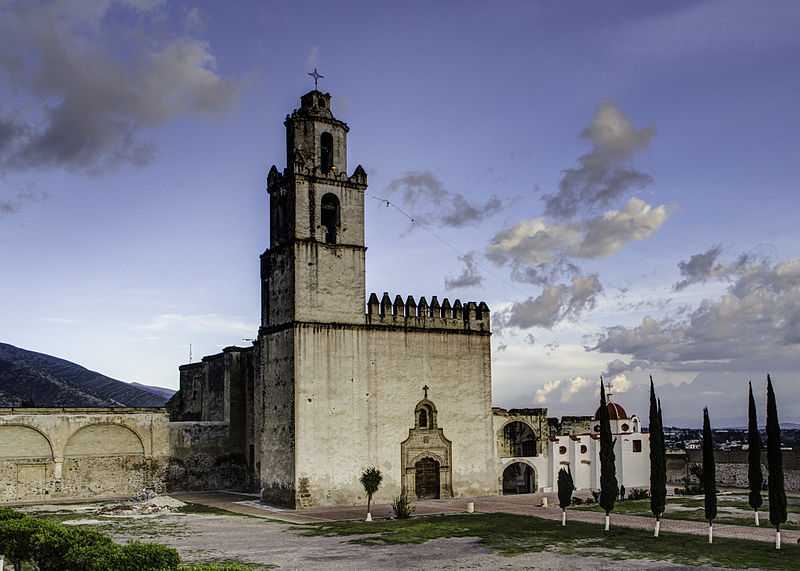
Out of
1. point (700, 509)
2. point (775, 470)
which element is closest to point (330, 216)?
point (700, 509)

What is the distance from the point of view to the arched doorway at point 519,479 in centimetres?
4147

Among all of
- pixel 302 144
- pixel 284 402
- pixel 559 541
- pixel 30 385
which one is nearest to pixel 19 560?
pixel 559 541

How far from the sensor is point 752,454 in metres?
26.4

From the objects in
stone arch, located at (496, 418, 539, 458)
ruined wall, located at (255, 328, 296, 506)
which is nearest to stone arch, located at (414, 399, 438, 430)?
stone arch, located at (496, 418, 539, 458)

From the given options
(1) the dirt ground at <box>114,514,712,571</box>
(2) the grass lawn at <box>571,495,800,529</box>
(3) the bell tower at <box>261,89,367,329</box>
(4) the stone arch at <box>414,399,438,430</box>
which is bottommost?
(2) the grass lawn at <box>571,495,800,529</box>

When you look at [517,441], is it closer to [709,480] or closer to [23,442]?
[709,480]

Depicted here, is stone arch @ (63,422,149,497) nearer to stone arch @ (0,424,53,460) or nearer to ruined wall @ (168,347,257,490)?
stone arch @ (0,424,53,460)

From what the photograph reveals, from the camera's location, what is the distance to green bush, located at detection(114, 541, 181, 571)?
14.9 meters

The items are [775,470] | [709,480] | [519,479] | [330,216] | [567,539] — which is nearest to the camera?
[775,470]

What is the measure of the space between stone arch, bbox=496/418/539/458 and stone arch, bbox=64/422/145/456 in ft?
58.2

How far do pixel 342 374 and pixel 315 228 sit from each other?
6364 mm

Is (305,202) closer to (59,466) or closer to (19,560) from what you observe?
(59,466)

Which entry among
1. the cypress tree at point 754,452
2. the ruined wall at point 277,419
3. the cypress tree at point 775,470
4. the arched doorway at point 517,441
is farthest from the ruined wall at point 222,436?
the cypress tree at point 775,470

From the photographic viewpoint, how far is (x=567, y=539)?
25.3m
